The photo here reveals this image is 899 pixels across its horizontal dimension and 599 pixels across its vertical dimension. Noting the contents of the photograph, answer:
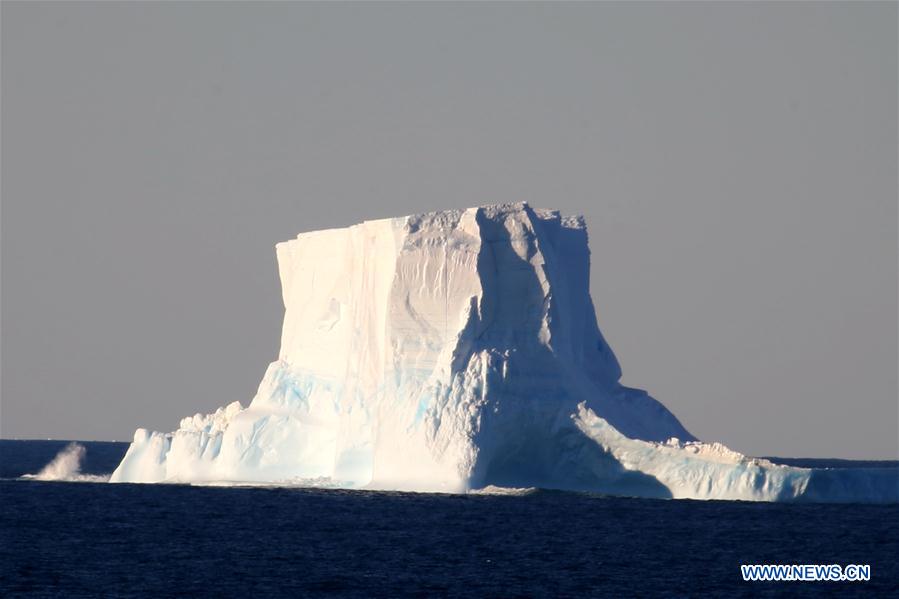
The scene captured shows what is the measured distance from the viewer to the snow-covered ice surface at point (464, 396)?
3681cm

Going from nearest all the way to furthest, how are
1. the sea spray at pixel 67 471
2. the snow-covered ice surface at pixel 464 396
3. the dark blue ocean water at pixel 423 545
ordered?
the dark blue ocean water at pixel 423 545, the snow-covered ice surface at pixel 464 396, the sea spray at pixel 67 471

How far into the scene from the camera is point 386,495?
45938 millimetres

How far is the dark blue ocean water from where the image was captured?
27.5 metres

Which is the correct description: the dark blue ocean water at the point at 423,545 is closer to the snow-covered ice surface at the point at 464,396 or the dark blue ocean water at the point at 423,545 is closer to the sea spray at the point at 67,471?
the snow-covered ice surface at the point at 464,396

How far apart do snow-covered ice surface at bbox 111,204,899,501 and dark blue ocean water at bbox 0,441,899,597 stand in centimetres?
91

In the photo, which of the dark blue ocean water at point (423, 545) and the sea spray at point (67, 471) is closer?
the dark blue ocean water at point (423, 545)

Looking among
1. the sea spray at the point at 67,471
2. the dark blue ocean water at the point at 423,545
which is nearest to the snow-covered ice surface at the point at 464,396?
the dark blue ocean water at the point at 423,545

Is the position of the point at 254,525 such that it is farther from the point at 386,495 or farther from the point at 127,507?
the point at 386,495

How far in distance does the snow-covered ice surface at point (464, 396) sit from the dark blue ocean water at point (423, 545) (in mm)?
910

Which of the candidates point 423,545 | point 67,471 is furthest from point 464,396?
point 67,471

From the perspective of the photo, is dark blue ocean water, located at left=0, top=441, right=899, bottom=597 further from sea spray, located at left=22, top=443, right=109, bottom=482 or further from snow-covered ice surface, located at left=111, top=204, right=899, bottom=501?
sea spray, located at left=22, top=443, right=109, bottom=482

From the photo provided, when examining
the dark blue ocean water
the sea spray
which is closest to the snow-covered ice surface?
the dark blue ocean water

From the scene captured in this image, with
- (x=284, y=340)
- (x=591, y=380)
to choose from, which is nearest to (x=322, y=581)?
(x=591, y=380)

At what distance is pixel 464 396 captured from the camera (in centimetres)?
3709
